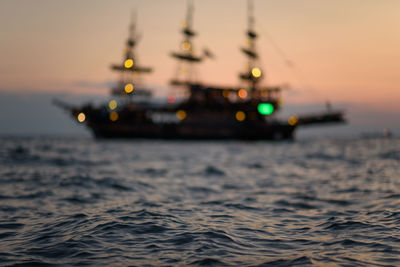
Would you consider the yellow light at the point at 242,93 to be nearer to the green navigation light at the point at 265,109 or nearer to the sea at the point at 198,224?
the green navigation light at the point at 265,109

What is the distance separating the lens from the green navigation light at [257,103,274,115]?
2837 inches

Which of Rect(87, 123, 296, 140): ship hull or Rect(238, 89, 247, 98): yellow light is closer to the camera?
Rect(87, 123, 296, 140): ship hull

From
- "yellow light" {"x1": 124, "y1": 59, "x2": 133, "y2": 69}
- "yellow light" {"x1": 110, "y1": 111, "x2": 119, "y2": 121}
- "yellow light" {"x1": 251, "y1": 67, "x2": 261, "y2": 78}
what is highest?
"yellow light" {"x1": 124, "y1": 59, "x2": 133, "y2": 69}

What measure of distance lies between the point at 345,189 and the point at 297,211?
13.6ft

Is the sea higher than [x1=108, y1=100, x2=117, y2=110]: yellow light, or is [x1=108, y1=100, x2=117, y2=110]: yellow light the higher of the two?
[x1=108, y1=100, x2=117, y2=110]: yellow light

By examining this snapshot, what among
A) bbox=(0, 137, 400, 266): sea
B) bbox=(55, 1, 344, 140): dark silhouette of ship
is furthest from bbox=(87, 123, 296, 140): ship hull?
bbox=(0, 137, 400, 266): sea

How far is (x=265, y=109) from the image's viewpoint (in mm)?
72312

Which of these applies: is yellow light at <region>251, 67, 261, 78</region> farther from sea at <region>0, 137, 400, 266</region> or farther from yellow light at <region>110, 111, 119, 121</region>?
sea at <region>0, 137, 400, 266</region>

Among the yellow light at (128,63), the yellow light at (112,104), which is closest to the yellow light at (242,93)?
the yellow light at (112,104)

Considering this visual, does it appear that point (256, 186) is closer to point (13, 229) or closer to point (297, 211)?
point (297, 211)

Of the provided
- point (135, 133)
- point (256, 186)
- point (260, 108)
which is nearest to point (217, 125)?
point (260, 108)

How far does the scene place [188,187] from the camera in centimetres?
1214

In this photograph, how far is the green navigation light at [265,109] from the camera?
72.1 metres

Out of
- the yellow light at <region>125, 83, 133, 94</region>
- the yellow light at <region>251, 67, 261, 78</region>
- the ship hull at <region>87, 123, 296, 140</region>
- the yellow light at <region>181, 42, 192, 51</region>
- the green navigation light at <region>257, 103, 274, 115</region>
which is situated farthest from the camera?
the yellow light at <region>125, 83, 133, 94</region>
